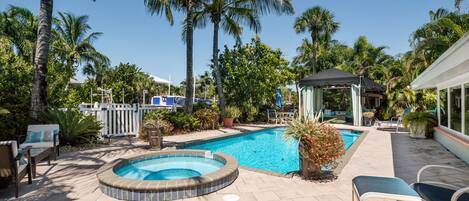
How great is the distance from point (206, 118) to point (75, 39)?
1709 cm

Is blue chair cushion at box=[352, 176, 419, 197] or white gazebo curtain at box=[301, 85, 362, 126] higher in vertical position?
white gazebo curtain at box=[301, 85, 362, 126]

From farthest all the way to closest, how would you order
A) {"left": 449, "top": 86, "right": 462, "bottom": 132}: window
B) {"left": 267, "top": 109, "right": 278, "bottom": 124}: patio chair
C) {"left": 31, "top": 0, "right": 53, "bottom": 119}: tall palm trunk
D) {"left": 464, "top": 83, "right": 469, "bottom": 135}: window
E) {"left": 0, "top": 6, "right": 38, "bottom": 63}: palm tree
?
{"left": 0, "top": 6, "right": 38, "bottom": 63}: palm tree
{"left": 267, "top": 109, "right": 278, "bottom": 124}: patio chair
{"left": 31, "top": 0, "right": 53, "bottom": 119}: tall palm trunk
{"left": 449, "top": 86, "right": 462, "bottom": 132}: window
{"left": 464, "top": 83, "right": 469, "bottom": 135}: window

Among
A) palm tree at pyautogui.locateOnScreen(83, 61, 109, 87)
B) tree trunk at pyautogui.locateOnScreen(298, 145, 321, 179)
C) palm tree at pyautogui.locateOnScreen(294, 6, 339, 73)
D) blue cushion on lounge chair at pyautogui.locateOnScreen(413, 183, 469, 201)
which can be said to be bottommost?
tree trunk at pyautogui.locateOnScreen(298, 145, 321, 179)

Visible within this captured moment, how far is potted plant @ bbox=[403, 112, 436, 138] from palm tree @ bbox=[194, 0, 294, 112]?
756cm

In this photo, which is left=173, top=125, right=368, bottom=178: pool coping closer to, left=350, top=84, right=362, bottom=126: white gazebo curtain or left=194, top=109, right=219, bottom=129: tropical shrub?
left=194, top=109, right=219, bottom=129: tropical shrub

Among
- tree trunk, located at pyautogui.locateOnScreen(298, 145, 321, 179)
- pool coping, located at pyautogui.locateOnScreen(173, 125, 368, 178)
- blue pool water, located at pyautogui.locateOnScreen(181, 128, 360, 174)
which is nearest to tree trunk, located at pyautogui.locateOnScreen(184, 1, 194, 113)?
pool coping, located at pyautogui.locateOnScreen(173, 125, 368, 178)

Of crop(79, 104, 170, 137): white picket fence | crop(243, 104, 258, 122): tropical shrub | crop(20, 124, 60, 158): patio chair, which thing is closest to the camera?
crop(20, 124, 60, 158): patio chair

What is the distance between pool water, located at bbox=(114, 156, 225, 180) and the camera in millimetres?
5125

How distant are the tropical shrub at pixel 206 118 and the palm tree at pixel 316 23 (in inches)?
503

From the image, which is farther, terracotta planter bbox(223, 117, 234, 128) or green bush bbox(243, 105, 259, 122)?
green bush bbox(243, 105, 259, 122)

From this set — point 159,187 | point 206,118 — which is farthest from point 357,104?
point 159,187

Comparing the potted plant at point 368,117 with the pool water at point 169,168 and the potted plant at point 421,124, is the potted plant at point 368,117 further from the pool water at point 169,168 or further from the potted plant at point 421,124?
the pool water at point 169,168

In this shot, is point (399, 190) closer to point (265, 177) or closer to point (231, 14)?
point (265, 177)

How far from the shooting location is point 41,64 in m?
7.02
